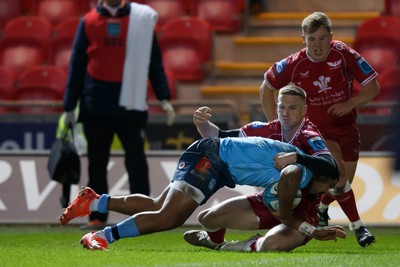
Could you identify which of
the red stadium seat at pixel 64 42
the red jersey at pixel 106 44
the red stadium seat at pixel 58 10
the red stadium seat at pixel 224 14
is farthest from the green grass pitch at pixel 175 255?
the red stadium seat at pixel 58 10

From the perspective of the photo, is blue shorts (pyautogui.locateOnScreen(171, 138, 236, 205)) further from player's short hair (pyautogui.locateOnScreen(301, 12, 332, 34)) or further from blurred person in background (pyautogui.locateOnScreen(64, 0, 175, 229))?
blurred person in background (pyautogui.locateOnScreen(64, 0, 175, 229))

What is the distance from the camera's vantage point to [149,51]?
32.6 ft

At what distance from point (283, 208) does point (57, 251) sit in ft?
4.55

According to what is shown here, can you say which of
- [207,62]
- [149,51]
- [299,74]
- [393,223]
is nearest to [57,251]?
[299,74]

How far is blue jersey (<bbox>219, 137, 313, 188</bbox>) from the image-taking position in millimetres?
6941

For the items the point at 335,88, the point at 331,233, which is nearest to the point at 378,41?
the point at 335,88

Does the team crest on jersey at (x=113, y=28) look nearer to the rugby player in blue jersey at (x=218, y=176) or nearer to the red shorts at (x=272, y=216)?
the red shorts at (x=272, y=216)

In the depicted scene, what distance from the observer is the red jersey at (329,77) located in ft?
26.6

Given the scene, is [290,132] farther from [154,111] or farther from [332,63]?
[154,111]

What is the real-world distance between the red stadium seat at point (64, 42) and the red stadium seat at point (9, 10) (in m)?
Answer: 1.37

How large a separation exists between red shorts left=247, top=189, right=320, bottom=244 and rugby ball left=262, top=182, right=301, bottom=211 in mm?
135

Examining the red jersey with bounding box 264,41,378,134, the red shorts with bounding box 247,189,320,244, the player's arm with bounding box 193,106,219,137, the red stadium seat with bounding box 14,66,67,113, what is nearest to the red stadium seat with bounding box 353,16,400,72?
the red stadium seat with bounding box 14,66,67,113

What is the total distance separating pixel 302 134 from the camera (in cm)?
709

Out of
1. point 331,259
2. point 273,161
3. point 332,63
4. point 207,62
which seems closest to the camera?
point 331,259
